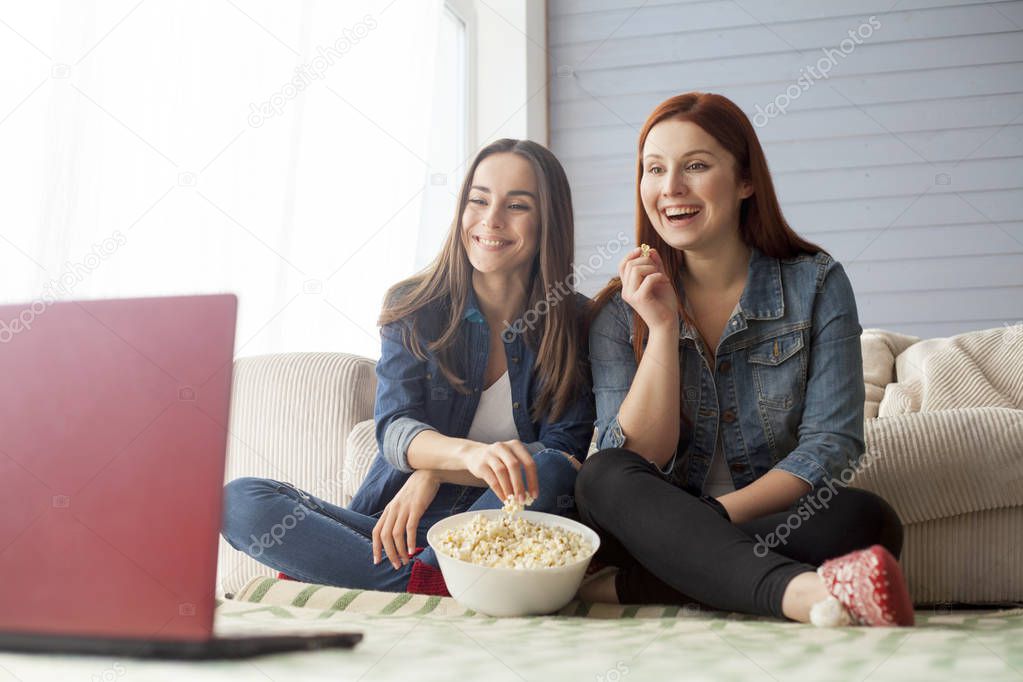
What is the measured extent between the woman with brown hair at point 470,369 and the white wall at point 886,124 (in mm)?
1793

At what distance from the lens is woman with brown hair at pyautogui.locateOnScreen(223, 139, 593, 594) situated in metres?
1.32

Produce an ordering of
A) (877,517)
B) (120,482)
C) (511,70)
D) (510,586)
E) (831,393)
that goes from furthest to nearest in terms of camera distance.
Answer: (511,70)
(831,393)
(877,517)
(510,586)
(120,482)

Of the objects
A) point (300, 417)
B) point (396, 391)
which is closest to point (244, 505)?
point (396, 391)

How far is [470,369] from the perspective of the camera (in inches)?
58.2

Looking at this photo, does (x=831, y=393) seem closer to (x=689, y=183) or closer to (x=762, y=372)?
(x=762, y=372)

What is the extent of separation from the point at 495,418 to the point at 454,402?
0.08 metres

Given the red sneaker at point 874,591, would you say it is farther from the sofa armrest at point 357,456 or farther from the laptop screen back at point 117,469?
the sofa armrest at point 357,456

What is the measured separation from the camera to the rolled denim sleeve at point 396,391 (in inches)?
54.3

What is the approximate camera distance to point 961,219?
9.63ft

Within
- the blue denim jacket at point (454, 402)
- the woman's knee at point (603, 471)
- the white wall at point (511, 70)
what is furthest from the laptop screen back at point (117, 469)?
the white wall at point (511, 70)

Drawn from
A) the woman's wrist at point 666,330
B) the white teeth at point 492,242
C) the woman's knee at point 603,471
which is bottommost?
the woman's knee at point 603,471

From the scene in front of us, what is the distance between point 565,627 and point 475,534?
0.77 feet

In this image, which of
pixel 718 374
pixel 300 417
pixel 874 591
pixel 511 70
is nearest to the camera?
pixel 874 591

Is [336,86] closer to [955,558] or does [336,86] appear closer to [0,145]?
[0,145]
